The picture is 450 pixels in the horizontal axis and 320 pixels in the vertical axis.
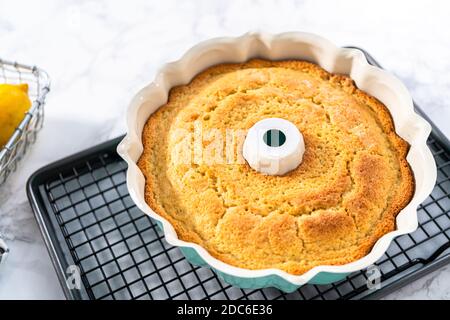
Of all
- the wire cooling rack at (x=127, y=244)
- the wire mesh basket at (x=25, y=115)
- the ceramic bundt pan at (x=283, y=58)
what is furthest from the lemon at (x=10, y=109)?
the ceramic bundt pan at (x=283, y=58)

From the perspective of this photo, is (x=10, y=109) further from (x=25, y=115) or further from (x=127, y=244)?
(x=127, y=244)

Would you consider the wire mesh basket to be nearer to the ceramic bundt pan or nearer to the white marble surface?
the white marble surface

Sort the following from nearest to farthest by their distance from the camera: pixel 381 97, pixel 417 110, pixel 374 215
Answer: pixel 374 215, pixel 381 97, pixel 417 110

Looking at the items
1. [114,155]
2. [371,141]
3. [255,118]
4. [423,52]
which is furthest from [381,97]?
[114,155]

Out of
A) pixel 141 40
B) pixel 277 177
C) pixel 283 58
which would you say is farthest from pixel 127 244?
pixel 141 40

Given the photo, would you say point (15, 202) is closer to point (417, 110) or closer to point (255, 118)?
point (255, 118)

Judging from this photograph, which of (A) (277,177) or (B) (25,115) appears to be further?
(B) (25,115)
